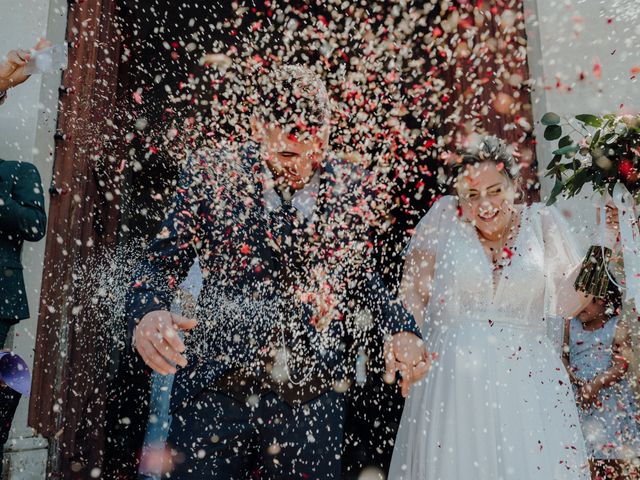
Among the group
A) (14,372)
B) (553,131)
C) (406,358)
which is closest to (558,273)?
(553,131)

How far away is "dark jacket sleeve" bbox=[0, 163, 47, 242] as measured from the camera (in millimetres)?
2668

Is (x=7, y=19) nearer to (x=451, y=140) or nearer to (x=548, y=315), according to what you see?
(x=451, y=140)

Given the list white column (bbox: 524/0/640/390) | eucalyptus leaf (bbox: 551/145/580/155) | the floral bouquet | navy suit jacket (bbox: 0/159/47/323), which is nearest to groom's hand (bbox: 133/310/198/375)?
navy suit jacket (bbox: 0/159/47/323)

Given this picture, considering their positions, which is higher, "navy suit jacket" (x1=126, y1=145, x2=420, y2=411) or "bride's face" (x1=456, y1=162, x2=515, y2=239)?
"bride's face" (x1=456, y1=162, x2=515, y2=239)

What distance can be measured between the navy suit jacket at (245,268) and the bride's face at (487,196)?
796 mm

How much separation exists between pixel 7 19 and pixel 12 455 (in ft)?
7.73

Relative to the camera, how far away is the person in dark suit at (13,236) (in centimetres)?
262

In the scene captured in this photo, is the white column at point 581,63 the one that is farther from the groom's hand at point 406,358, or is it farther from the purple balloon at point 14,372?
the purple balloon at point 14,372

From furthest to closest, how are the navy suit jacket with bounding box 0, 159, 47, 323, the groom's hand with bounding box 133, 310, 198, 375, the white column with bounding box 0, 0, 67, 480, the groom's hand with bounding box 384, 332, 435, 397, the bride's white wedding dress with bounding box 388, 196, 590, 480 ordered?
the white column with bounding box 0, 0, 67, 480, the navy suit jacket with bounding box 0, 159, 47, 323, the bride's white wedding dress with bounding box 388, 196, 590, 480, the groom's hand with bounding box 384, 332, 435, 397, the groom's hand with bounding box 133, 310, 198, 375

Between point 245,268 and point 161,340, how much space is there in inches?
17.8

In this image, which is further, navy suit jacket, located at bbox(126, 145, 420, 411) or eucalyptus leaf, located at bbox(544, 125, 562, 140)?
eucalyptus leaf, located at bbox(544, 125, 562, 140)

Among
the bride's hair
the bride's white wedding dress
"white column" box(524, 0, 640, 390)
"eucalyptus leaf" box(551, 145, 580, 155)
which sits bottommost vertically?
the bride's white wedding dress

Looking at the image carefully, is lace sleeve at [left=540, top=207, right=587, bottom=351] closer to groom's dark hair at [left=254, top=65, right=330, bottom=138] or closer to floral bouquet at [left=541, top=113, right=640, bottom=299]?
floral bouquet at [left=541, top=113, right=640, bottom=299]

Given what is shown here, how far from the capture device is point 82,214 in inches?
148
